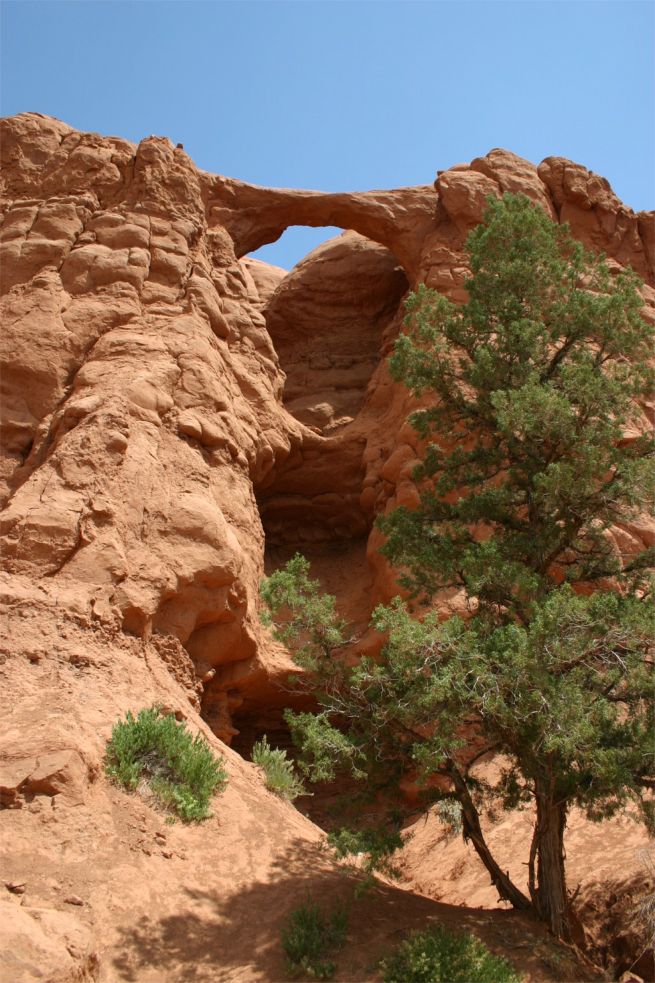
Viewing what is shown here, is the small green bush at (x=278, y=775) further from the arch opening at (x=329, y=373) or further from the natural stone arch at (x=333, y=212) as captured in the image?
the natural stone arch at (x=333, y=212)

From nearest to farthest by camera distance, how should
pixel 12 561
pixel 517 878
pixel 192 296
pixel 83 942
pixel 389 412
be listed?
pixel 83 942 → pixel 12 561 → pixel 517 878 → pixel 192 296 → pixel 389 412

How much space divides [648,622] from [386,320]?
11.3 meters

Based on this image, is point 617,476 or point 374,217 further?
point 374,217

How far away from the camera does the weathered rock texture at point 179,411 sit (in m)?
9.95

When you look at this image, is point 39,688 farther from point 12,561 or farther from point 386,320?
point 386,320

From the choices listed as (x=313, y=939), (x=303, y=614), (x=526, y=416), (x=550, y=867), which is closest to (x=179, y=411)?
(x=303, y=614)

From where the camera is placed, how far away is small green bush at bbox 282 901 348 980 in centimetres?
774

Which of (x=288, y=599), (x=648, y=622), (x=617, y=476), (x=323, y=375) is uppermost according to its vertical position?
(x=323, y=375)

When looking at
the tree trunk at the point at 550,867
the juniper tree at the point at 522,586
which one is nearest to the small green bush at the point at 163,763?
the juniper tree at the point at 522,586

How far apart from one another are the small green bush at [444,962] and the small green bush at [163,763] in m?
2.60

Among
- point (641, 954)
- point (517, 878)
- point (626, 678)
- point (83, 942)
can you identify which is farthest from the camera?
point (517, 878)

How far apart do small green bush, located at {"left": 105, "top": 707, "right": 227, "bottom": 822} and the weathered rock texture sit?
9.8 inches

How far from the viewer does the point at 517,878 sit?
10.9m

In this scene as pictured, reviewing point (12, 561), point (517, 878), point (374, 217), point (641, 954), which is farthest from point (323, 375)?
point (641, 954)
